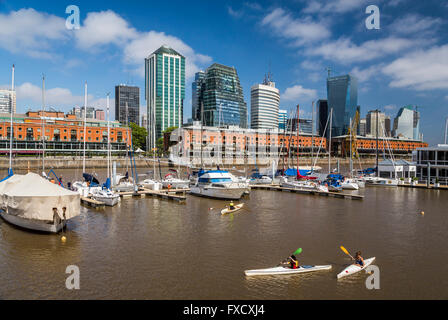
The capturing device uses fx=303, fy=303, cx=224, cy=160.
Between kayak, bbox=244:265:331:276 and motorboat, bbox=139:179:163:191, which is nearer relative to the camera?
kayak, bbox=244:265:331:276

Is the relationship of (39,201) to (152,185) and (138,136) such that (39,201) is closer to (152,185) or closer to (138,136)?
(152,185)

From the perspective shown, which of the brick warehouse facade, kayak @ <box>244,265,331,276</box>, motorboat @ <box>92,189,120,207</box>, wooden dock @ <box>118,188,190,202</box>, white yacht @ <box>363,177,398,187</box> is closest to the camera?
kayak @ <box>244,265,331,276</box>

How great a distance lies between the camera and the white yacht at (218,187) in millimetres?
42781

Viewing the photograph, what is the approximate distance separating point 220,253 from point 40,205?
46.9 ft

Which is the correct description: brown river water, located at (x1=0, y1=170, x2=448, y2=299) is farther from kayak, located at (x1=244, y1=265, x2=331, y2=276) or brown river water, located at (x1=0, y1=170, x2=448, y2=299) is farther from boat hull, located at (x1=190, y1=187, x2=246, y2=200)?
boat hull, located at (x1=190, y1=187, x2=246, y2=200)

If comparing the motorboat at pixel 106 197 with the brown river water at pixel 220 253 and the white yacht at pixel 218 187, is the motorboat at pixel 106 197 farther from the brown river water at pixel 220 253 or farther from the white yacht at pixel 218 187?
the white yacht at pixel 218 187

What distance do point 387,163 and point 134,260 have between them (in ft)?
217

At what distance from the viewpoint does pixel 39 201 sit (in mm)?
23062

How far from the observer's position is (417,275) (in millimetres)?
17641

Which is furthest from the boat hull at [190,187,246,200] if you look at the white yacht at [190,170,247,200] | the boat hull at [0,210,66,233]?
the boat hull at [0,210,66,233]

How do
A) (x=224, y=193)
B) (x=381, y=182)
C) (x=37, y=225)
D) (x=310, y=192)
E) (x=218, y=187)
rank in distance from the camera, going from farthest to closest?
(x=381, y=182) → (x=310, y=192) → (x=218, y=187) → (x=224, y=193) → (x=37, y=225)

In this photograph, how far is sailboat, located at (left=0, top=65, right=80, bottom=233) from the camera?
2325cm

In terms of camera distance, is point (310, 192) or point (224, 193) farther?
point (310, 192)

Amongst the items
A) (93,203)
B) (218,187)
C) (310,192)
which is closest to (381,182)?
(310,192)
